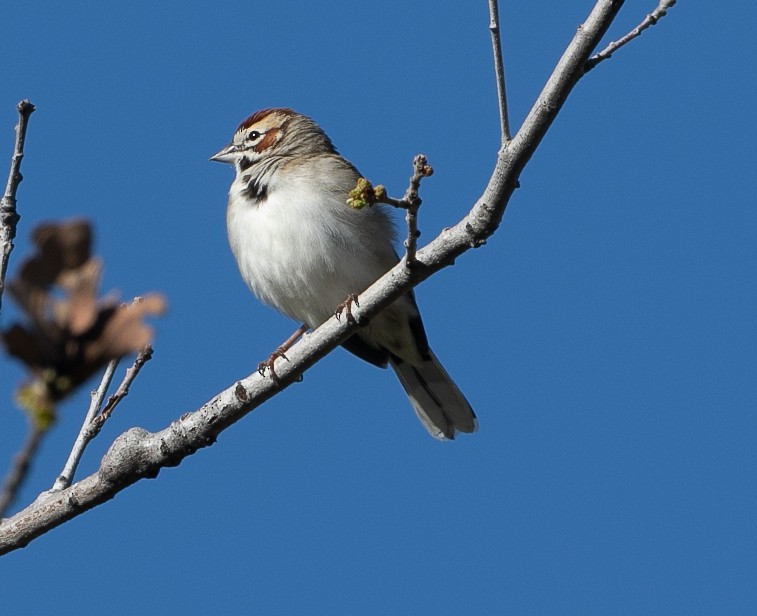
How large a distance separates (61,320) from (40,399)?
0.09m

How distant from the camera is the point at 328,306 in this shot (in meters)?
7.82

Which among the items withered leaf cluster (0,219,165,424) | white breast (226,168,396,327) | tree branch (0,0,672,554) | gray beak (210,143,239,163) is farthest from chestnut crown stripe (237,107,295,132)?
withered leaf cluster (0,219,165,424)

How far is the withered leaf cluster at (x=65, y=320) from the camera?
104cm

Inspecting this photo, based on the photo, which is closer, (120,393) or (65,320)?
(65,320)

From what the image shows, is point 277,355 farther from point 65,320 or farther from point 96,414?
point 65,320

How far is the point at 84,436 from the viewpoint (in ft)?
15.6

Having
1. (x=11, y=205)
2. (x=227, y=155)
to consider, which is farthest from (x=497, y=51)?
(x=227, y=155)

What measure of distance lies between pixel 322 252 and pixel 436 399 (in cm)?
168

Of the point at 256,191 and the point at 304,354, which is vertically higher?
the point at 256,191

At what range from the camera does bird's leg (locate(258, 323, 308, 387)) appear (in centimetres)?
544

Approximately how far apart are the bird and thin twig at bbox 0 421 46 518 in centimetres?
629

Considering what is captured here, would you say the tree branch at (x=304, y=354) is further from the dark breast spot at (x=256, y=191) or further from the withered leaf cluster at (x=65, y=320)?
the withered leaf cluster at (x=65, y=320)

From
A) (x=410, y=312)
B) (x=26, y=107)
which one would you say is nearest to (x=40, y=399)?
(x=26, y=107)

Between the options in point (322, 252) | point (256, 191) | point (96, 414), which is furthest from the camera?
point (256, 191)
